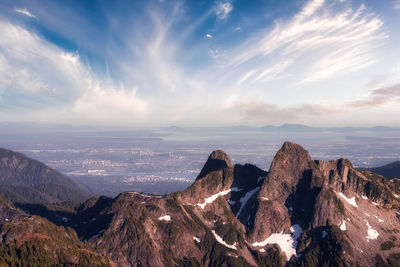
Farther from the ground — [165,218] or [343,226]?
[165,218]

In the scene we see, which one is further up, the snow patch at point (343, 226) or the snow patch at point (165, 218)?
the snow patch at point (165, 218)

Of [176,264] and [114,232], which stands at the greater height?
[114,232]

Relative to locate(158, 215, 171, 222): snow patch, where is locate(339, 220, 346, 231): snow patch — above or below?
below

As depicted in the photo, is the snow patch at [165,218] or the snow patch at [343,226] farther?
the snow patch at [165,218]

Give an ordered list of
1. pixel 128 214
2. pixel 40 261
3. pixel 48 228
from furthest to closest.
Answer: pixel 128 214, pixel 48 228, pixel 40 261

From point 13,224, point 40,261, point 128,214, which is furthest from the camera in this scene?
point 128,214

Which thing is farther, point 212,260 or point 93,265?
point 212,260

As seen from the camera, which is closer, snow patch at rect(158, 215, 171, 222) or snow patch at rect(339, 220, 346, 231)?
snow patch at rect(339, 220, 346, 231)

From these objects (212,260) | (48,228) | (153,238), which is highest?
(48,228)

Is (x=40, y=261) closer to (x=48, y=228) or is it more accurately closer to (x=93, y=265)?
(x=93, y=265)

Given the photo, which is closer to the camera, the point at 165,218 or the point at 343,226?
the point at 343,226

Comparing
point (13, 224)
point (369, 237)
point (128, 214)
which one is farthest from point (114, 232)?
point (369, 237)
